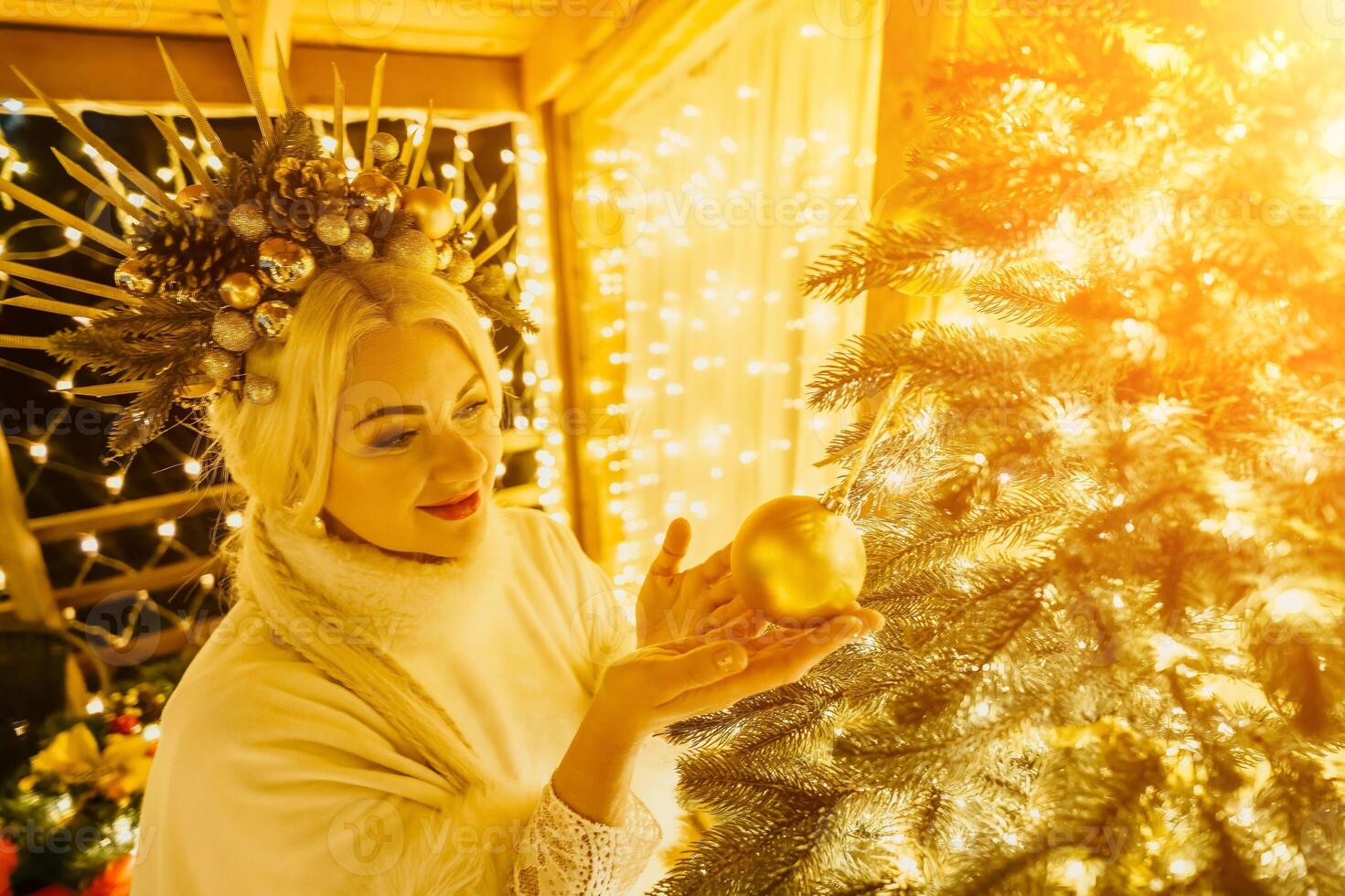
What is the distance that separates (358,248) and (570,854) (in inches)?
33.4

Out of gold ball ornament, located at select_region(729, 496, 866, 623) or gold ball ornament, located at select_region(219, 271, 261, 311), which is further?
gold ball ornament, located at select_region(219, 271, 261, 311)

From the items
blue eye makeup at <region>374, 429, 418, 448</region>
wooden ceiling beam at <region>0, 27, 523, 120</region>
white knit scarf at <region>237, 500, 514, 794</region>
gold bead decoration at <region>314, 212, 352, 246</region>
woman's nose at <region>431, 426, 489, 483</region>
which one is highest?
wooden ceiling beam at <region>0, 27, 523, 120</region>

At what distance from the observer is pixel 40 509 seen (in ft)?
8.68

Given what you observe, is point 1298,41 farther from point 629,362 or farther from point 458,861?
point 629,362

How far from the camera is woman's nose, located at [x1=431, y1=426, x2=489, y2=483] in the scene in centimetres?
99

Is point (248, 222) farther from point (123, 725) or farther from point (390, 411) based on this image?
point (123, 725)

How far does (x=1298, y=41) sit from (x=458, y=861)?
1.10m

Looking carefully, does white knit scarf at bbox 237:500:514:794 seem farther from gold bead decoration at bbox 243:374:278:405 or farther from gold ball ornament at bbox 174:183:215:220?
gold ball ornament at bbox 174:183:215:220

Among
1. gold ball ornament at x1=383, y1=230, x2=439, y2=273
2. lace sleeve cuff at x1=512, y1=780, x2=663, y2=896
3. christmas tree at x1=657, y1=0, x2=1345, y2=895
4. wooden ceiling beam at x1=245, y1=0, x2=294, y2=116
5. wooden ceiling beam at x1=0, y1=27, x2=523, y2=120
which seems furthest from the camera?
wooden ceiling beam at x1=0, y1=27, x2=523, y2=120

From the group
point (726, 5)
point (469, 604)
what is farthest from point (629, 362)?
point (469, 604)

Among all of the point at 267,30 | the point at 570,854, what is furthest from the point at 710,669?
the point at 267,30

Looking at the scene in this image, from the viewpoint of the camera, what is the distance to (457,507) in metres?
1.05

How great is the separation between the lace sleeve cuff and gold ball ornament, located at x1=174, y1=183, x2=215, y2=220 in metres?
0.91

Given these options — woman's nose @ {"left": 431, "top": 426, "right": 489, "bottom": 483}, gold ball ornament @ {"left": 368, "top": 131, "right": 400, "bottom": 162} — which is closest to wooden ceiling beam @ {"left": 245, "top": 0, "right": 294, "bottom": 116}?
gold ball ornament @ {"left": 368, "top": 131, "right": 400, "bottom": 162}
